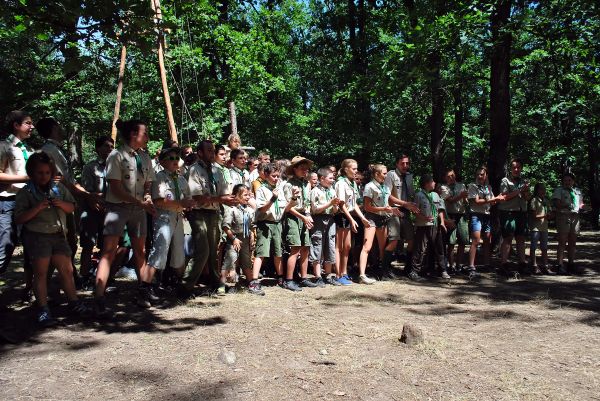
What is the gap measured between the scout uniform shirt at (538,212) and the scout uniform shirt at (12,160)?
8083mm

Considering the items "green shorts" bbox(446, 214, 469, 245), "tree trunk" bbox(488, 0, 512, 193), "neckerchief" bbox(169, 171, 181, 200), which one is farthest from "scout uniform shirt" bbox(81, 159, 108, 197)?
"tree trunk" bbox(488, 0, 512, 193)

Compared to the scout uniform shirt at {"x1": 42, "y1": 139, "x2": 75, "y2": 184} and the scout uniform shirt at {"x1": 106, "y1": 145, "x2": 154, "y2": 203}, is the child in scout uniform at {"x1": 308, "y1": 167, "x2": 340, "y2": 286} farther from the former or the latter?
the scout uniform shirt at {"x1": 42, "y1": 139, "x2": 75, "y2": 184}

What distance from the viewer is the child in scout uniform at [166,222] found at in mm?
5430

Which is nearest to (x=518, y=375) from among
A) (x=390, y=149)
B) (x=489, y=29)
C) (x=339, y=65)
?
(x=489, y=29)

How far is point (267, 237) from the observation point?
6738mm

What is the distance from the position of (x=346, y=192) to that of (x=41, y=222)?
4.36 metres

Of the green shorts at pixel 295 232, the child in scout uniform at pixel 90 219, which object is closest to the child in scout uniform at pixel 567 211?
the green shorts at pixel 295 232

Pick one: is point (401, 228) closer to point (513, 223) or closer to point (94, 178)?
point (513, 223)

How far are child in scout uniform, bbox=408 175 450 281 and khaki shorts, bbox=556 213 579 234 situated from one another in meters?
2.26

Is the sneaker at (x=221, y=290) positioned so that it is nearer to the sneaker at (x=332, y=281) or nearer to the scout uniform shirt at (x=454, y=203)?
the sneaker at (x=332, y=281)

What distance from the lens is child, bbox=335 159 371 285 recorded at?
7453 millimetres

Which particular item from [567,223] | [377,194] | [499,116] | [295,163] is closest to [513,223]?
[567,223]

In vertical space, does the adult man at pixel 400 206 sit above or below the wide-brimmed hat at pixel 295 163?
below

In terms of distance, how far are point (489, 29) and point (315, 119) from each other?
1826 cm
